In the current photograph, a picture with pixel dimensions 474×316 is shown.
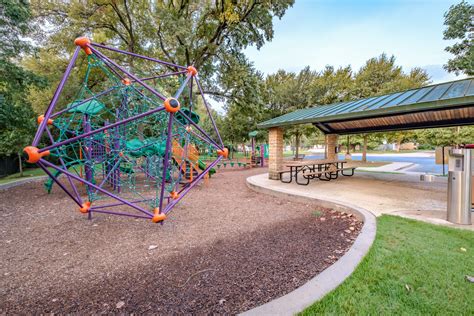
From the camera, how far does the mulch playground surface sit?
6.69 ft

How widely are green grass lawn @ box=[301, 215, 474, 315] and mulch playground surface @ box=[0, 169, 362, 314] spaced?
0.43m

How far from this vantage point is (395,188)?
6.68 m

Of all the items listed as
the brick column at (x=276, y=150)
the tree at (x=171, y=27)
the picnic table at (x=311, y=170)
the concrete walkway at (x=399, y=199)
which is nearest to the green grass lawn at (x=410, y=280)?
the concrete walkway at (x=399, y=199)

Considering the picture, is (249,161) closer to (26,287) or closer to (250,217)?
(250,217)

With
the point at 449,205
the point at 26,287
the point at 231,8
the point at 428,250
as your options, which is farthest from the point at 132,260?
the point at 231,8

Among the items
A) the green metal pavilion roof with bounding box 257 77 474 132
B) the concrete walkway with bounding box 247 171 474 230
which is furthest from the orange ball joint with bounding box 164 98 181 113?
the green metal pavilion roof with bounding box 257 77 474 132

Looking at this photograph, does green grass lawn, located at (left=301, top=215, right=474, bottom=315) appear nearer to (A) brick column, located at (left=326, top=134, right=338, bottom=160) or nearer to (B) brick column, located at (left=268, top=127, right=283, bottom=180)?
(B) brick column, located at (left=268, top=127, right=283, bottom=180)

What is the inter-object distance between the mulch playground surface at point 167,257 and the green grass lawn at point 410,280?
1.42 feet

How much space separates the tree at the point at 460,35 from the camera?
13.2 meters

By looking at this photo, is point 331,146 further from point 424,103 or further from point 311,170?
point 424,103

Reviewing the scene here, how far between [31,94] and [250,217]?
14677mm

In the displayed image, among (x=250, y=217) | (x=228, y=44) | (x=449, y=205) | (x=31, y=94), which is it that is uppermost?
(x=228, y=44)

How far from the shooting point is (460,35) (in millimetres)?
13812

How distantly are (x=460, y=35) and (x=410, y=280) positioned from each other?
65.7ft
